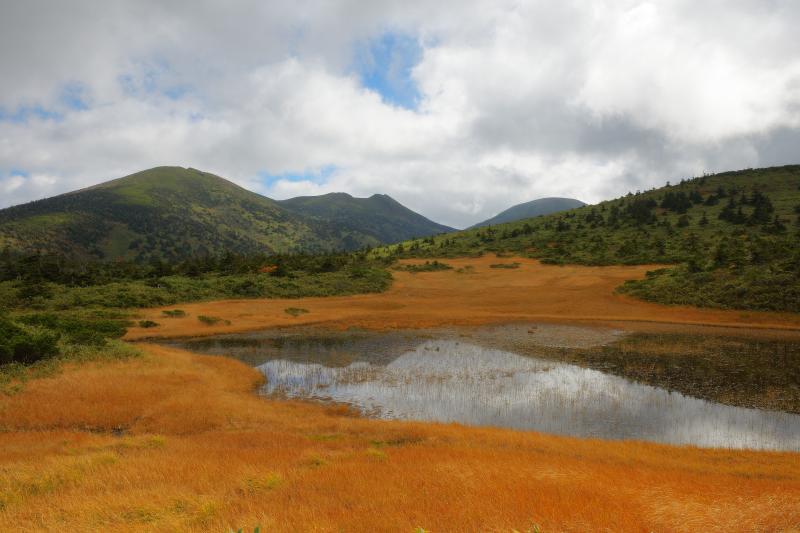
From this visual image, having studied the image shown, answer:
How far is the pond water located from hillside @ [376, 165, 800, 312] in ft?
82.6

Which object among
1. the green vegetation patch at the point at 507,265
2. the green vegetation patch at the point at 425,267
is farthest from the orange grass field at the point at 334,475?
the green vegetation patch at the point at 507,265

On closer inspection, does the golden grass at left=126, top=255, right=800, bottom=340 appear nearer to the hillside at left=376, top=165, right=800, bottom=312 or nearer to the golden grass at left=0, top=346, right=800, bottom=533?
the hillside at left=376, top=165, right=800, bottom=312

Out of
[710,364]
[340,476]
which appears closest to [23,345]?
[340,476]

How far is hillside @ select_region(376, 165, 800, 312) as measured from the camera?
39.1 metres

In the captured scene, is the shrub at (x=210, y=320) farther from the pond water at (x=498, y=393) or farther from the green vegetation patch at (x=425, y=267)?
the green vegetation patch at (x=425, y=267)

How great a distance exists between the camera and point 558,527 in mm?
6668

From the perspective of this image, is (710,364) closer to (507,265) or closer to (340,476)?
(340,476)

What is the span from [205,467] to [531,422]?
11.5m

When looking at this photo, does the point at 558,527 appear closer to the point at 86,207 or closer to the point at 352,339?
the point at 352,339

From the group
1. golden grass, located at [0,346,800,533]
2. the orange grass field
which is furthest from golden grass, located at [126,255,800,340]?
golden grass, located at [0,346,800,533]

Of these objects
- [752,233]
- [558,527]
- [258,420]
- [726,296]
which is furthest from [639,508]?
[752,233]

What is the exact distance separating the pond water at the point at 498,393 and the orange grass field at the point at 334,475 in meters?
2.00

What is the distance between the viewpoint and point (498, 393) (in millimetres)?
19406

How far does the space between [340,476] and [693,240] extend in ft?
235
